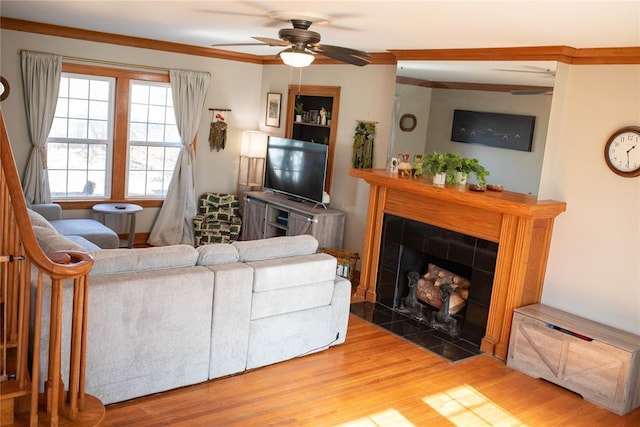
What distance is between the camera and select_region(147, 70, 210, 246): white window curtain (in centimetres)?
753

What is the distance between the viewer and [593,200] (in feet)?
15.5

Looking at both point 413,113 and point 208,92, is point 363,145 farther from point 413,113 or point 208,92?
point 208,92

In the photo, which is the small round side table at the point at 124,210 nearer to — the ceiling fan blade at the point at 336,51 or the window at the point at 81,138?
the window at the point at 81,138

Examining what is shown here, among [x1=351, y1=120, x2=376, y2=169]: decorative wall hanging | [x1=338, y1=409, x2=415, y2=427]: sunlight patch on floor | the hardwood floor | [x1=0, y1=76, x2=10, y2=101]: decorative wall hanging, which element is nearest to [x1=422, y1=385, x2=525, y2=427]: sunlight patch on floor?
the hardwood floor

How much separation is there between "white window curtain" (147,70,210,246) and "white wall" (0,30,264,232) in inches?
6.3

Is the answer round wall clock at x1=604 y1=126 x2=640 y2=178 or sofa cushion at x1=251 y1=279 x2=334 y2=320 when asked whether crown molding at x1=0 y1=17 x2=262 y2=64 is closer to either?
sofa cushion at x1=251 y1=279 x2=334 y2=320

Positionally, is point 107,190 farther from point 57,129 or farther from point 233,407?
point 233,407

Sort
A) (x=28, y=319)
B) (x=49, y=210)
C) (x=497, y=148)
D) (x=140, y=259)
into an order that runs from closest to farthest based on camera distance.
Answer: (x=28, y=319) < (x=140, y=259) < (x=497, y=148) < (x=49, y=210)

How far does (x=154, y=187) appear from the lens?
25.4 feet

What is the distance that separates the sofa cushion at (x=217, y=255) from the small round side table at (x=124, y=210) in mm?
3074

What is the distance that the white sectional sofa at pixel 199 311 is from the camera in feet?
11.8

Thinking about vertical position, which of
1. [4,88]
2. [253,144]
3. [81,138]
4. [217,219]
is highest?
[4,88]

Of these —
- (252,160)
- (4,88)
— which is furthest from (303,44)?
(252,160)

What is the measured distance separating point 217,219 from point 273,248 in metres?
3.66
